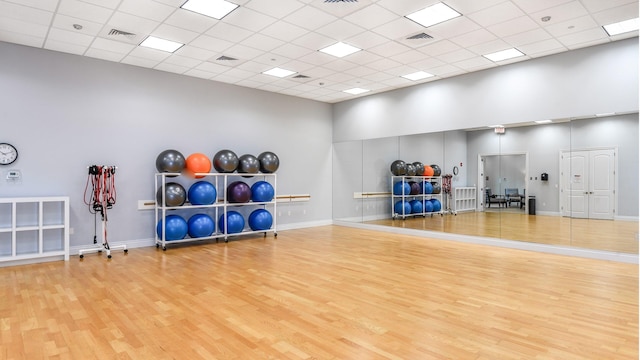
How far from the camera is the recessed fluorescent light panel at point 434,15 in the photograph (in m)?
4.68

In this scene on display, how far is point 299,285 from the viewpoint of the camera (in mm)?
4375

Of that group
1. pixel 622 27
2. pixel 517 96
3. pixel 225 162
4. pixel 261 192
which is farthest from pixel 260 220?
pixel 622 27

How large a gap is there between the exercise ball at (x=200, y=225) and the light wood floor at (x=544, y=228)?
458cm

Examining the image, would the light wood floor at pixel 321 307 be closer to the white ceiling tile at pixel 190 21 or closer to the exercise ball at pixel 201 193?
the exercise ball at pixel 201 193

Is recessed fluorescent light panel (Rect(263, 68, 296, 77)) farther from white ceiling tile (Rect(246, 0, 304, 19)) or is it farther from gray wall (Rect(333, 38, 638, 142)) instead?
gray wall (Rect(333, 38, 638, 142))

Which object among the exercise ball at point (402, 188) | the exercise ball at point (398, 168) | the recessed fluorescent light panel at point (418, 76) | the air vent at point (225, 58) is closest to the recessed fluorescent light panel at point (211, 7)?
the air vent at point (225, 58)

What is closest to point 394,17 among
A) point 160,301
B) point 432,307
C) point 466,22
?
point 466,22

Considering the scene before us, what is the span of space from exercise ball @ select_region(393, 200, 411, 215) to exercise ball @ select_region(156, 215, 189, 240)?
5128mm

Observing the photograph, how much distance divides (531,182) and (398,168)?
122 inches

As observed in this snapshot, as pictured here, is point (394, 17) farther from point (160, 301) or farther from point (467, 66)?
point (160, 301)

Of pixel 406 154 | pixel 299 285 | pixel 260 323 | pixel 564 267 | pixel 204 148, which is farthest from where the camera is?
pixel 406 154

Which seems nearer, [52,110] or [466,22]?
[466,22]

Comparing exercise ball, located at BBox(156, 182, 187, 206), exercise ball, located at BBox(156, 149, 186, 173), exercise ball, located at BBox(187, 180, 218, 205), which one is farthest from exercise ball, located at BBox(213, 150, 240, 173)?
exercise ball, located at BBox(156, 182, 187, 206)

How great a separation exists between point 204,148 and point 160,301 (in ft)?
14.7
